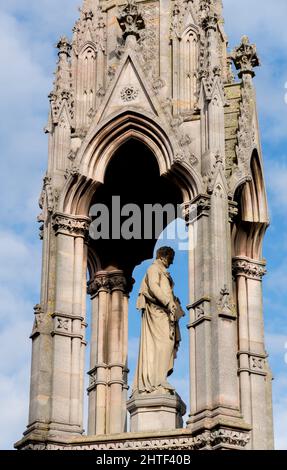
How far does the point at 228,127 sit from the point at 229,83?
1.28 m

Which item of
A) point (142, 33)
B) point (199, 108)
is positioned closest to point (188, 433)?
point (199, 108)

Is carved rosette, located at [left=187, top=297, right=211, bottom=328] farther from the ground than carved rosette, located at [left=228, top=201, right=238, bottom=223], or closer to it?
closer to it

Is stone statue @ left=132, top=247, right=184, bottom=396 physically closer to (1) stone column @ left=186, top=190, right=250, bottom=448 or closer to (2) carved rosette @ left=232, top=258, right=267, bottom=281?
(1) stone column @ left=186, top=190, right=250, bottom=448

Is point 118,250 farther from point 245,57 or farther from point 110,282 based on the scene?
point 245,57

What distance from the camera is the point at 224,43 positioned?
29.3m

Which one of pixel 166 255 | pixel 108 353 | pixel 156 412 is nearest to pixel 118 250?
pixel 108 353

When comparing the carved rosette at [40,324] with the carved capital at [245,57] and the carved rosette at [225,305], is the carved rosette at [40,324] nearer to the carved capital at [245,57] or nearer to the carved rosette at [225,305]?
the carved rosette at [225,305]

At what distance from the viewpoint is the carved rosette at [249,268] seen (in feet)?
91.8

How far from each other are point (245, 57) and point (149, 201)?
344 centimetres

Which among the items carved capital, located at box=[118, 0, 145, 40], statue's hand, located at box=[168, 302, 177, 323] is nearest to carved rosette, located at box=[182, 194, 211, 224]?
statue's hand, located at box=[168, 302, 177, 323]

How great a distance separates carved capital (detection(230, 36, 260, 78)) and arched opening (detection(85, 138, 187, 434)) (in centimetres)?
252

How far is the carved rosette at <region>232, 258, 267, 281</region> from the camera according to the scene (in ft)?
91.8
